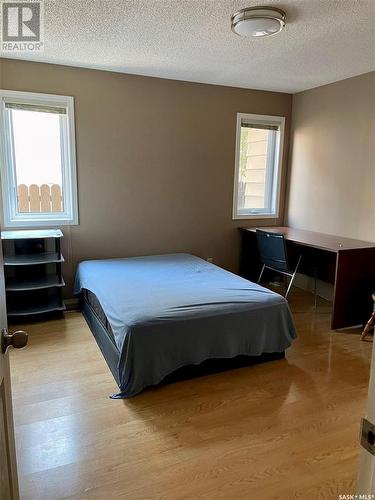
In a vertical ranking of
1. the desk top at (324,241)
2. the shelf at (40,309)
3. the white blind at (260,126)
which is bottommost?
the shelf at (40,309)

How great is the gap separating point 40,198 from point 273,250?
242 cm

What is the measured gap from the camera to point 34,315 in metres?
3.41

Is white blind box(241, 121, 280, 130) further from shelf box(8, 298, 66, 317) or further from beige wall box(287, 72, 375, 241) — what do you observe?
shelf box(8, 298, 66, 317)

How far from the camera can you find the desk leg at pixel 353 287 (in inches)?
128

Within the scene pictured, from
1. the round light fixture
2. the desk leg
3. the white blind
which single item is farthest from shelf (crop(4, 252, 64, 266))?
the white blind

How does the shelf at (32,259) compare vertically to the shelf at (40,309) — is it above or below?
above

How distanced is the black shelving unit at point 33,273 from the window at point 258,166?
7.19 ft

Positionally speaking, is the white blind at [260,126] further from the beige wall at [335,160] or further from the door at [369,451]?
the door at [369,451]

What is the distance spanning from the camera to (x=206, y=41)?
2.79 meters

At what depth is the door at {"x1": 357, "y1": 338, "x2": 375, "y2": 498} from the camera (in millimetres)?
640

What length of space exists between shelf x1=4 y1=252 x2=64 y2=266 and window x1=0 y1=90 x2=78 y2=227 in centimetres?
34

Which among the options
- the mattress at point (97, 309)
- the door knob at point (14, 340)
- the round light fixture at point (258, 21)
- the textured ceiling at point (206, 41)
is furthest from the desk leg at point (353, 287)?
the door knob at point (14, 340)

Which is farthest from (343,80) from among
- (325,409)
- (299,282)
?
(325,409)

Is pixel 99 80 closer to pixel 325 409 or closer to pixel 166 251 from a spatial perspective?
pixel 166 251
